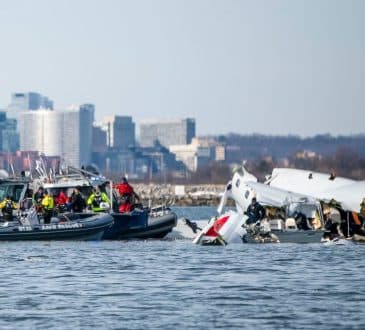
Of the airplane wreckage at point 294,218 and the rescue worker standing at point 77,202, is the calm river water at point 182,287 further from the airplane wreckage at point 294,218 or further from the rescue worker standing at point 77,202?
the rescue worker standing at point 77,202

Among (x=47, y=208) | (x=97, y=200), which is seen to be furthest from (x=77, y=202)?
(x=47, y=208)

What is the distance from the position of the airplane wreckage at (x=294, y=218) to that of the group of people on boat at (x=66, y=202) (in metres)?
3.25

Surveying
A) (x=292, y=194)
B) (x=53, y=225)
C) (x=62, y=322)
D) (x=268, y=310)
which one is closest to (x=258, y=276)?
(x=268, y=310)

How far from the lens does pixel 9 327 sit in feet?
101

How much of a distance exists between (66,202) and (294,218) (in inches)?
295

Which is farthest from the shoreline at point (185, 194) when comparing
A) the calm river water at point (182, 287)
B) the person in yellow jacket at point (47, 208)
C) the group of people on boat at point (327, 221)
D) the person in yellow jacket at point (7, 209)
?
the calm river water at point (182, 287)

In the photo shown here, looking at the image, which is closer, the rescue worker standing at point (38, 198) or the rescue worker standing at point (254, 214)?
the rescue worker standing at point (38, 198)

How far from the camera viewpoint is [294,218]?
5672cm

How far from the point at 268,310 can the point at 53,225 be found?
852 inches

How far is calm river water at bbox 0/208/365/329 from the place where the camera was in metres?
31.8

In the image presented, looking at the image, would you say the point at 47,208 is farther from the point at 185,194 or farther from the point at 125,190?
the point at 185,194

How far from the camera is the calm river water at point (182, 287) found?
3183 centimetres

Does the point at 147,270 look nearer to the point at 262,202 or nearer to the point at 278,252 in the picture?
the point at 278,252

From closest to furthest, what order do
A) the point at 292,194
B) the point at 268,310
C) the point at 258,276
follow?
the point at 268,310 < the point at 258,276 < the point at 292,194
